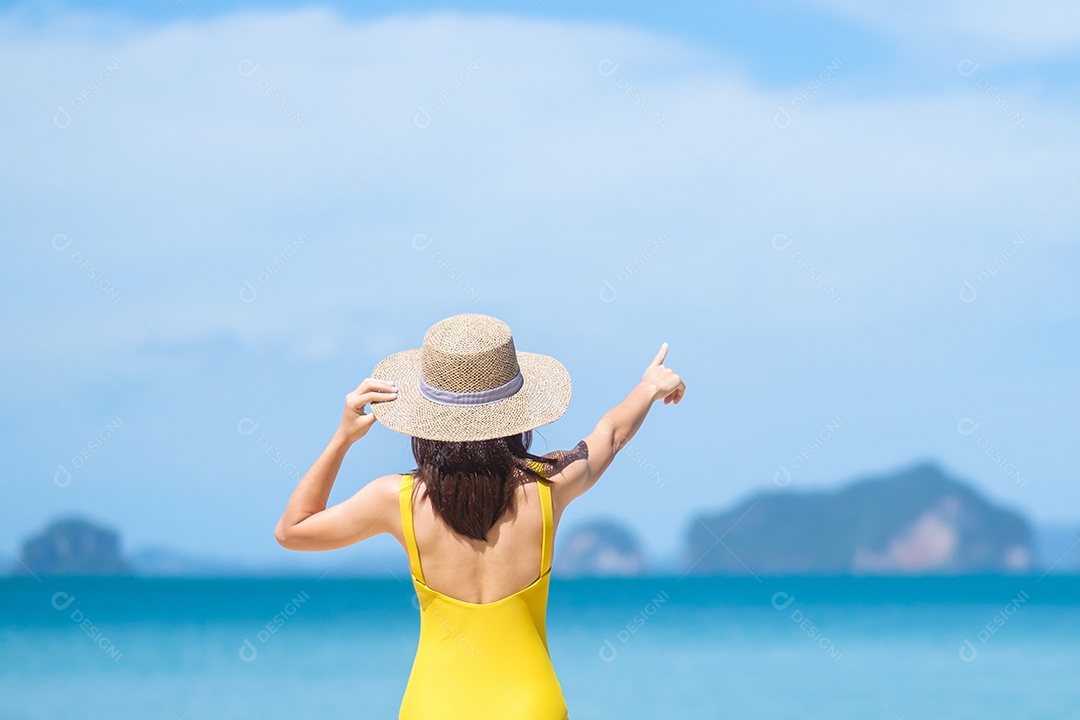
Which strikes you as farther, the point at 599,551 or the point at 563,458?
the point at 599,551

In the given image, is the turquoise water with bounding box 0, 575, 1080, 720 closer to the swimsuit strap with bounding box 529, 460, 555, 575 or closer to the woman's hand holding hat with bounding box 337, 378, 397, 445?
the swimsuit strap with bounding box 529, 460, 555, 575

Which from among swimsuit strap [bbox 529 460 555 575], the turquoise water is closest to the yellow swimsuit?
swimsuit strap [bbox 529 460 555 575]

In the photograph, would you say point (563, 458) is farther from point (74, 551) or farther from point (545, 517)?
point (74, 551)

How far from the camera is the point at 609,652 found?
9.49m

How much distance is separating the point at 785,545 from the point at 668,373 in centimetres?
1542

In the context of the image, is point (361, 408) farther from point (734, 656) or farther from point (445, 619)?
point (734, 656)

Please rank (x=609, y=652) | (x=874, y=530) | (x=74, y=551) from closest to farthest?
(x=609, y=652), (x=74, y=551), (x=874, y=530)

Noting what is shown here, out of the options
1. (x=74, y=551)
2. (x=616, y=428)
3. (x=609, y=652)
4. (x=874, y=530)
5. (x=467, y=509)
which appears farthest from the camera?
(x=874, y=530)

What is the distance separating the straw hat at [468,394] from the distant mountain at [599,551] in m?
13.8

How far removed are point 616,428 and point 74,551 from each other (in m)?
15.0

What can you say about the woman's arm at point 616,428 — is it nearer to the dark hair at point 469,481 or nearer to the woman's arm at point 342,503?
the dark hair at point 469,481

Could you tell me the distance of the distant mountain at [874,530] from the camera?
667 inches

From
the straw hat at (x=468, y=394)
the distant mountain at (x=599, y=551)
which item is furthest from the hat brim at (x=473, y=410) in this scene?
the distant mountain at (x=599, y=551)

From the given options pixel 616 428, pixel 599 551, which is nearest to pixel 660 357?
pixel 616 428
